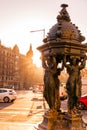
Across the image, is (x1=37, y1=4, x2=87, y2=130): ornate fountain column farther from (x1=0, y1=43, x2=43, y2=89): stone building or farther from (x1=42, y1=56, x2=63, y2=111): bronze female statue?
(x1=0, y1=43, x2=43, y2=89): stone building

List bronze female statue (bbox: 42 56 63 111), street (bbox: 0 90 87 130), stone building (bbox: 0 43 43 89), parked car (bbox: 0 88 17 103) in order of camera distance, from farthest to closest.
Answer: stone building (bbox: 0 43 43 89) → parked car (bbox: 0 88 17 103) → street (bbox: 0 90 87 130) → bronze female statue (bbox: 42 56 63 111)

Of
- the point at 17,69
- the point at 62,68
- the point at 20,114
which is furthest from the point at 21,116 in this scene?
the point at 17,69

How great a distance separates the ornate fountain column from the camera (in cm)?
892

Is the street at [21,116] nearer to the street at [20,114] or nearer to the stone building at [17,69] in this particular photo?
the street at [20,114]

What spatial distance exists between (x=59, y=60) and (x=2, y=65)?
269 feet

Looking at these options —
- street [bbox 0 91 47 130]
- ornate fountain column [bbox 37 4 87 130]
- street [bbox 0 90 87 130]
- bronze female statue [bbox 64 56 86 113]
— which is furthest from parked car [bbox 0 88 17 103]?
bronze female statue [bbox 64 56 86 113]

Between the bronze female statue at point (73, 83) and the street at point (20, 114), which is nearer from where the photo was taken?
the bronze female statue at point (73, 83)

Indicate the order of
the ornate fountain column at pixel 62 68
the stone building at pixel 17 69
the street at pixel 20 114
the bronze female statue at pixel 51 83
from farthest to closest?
the stone building at pixel 17 69 < the street at pixel 20 114 < the bronze female statue at pixel 51 83 < the ornate fountain column at pixel 62 68

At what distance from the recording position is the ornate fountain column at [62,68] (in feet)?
29.3

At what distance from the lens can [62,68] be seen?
9.15 meters

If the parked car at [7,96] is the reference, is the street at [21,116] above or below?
below

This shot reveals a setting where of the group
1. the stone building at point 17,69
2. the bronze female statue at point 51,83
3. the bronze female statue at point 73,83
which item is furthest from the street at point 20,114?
the stone building at point 17,69

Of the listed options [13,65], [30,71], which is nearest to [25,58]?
[30,71]

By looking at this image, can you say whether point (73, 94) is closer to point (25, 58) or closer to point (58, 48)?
point (58, 48)
